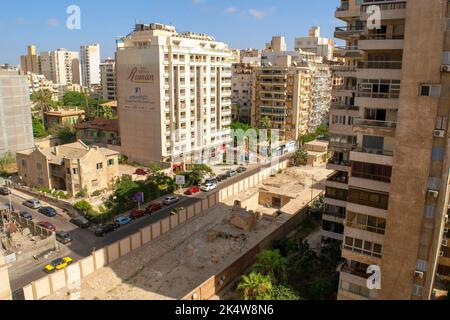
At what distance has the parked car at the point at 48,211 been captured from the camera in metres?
40.2

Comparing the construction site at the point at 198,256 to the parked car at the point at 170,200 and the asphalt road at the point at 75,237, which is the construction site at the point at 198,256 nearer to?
the asphalt road at the point at 75,237

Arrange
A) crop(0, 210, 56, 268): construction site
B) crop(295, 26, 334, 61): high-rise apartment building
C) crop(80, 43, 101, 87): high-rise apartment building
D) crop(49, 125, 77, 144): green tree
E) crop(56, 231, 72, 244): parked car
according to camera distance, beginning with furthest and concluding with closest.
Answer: crop(80, 43, 101, 87): high-rise apartment building → crop(295, 26, 334, 61): high-rise apartment building → crop(49, 125, 77, 144): green tree → crop(56, 231, 72, 244): parked car → crop(0, 210, 56, 268): construction site

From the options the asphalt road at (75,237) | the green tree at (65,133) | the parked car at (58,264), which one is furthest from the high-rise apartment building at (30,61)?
the parked car at (58,264)

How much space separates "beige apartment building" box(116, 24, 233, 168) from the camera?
54.8m

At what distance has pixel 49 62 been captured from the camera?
15475cm

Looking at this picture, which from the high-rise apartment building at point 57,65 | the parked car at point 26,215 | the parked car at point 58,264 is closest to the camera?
the parked car at point 58,264

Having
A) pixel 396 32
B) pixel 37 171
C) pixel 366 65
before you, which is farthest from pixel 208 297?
pixel 37 171

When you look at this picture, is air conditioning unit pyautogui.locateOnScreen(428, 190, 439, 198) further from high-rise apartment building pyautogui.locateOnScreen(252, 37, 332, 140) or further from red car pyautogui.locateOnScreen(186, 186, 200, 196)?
high-rise apartment building pyautogui.locateOnScreen(252, 37, 332, 140)

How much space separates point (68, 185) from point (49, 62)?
128m

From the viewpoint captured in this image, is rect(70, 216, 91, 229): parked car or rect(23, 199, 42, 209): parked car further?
rect(23, 199, 42, 209): parked car

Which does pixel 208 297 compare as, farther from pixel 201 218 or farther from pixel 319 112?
pixel 319 112

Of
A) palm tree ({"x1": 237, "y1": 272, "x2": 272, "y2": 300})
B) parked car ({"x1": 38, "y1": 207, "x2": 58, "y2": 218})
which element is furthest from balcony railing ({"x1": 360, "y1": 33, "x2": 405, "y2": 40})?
Result: parked car ({"x1": 38, "y1": 207, "x2": 58, "y2": 218})

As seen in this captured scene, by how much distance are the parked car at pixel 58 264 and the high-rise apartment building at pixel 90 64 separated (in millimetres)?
145410

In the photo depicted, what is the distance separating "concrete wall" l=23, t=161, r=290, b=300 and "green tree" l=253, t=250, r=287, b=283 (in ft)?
9.67
